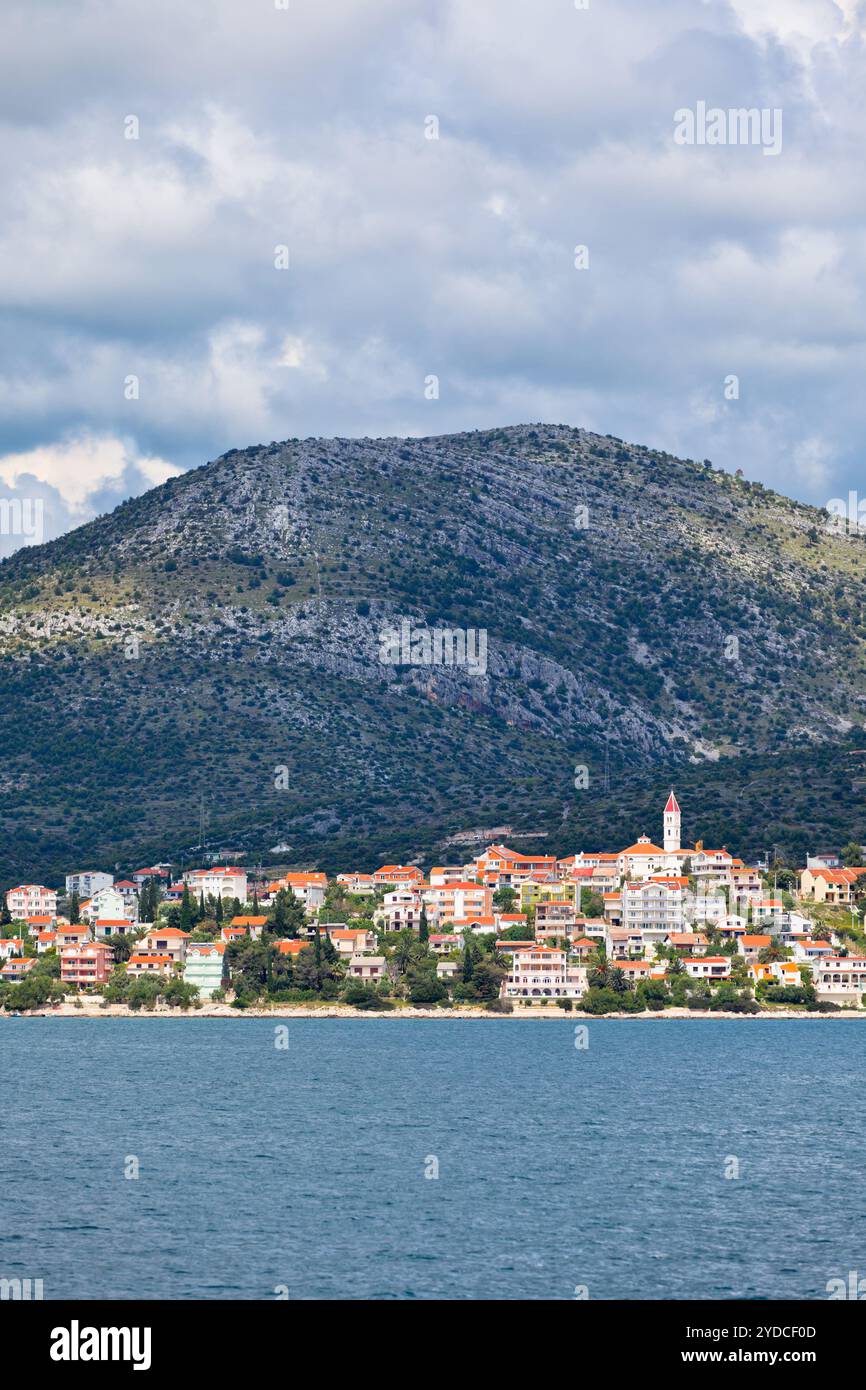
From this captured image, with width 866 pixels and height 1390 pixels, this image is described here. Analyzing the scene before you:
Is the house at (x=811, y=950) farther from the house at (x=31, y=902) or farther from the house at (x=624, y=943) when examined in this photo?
the house at (x=31, y=902)

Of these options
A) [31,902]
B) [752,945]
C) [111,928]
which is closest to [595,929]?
[752,945]

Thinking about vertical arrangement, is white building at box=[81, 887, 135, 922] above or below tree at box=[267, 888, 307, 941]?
above

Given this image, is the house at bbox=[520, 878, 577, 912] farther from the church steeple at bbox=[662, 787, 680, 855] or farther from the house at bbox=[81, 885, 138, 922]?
the house at bbox=[81, 885, 138, 922]

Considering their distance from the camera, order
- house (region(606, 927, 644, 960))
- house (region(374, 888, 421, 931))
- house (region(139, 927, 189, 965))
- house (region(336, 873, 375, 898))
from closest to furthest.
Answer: house (region(139, 927, 189, 965)) → house (region(606, 927, 644, 960)) → house (region(374, 888, 421, 931)) → house (region(336, 873, 375, 898))

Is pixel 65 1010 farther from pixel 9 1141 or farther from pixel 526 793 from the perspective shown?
pixel 526 793

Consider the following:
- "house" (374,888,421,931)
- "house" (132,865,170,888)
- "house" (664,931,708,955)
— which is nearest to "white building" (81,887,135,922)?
"house" (132,865,170,888)

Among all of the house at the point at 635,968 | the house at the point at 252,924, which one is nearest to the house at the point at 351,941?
the house at the point at 252,924
